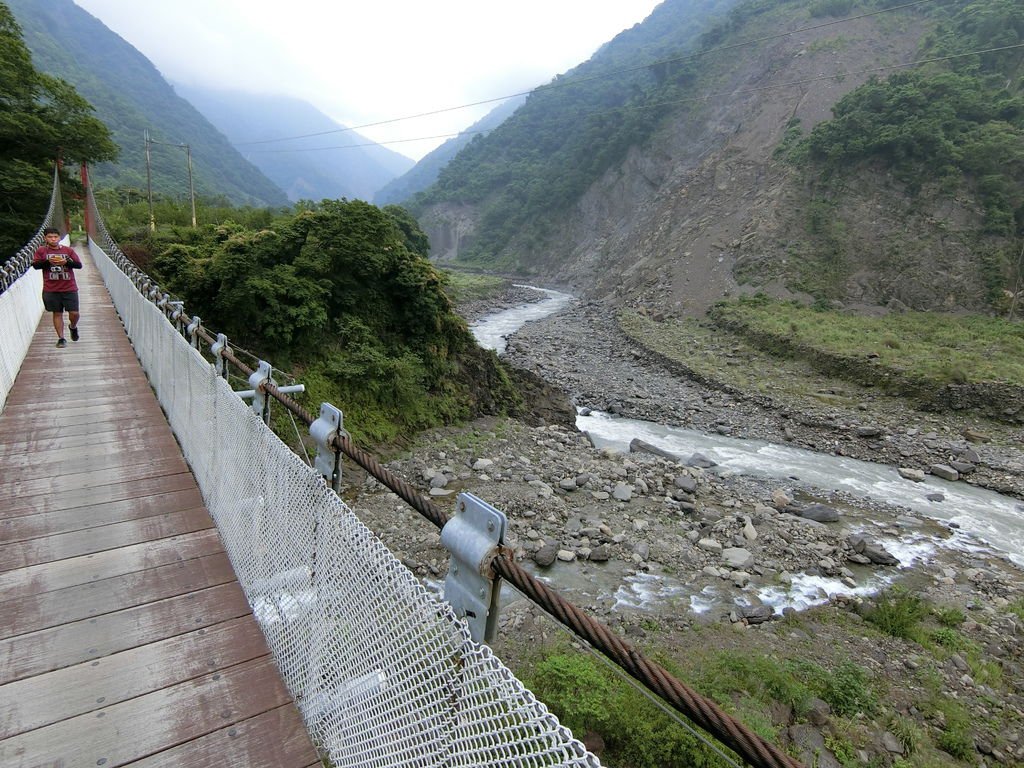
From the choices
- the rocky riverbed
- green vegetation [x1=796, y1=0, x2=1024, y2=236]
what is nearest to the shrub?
the rocky riverbed

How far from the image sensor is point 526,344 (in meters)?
27.0

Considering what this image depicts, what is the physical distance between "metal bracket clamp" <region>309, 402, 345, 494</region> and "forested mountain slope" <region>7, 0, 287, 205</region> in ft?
216

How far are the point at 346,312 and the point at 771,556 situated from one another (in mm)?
11738

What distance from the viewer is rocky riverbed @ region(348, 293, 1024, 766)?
19.7ft

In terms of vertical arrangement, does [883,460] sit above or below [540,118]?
below

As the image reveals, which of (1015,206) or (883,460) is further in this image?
(1015,206)

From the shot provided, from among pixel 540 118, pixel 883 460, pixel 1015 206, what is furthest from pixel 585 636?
pixel 540 118

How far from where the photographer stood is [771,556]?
29.1 ft

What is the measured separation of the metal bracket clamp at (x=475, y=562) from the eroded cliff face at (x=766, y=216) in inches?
1294

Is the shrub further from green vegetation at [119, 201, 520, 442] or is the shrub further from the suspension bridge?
green vegetation at [119, 201, 520, 442]

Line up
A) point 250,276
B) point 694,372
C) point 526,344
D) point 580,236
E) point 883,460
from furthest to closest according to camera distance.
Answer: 1. point 580,236
2. point 526,344
3. point 694,372
4. point 883,460
5. point 250,276

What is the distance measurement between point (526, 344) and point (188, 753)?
25.4 m

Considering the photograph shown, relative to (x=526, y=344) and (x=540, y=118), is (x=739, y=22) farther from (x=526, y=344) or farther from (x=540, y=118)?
(x=526, y=344)

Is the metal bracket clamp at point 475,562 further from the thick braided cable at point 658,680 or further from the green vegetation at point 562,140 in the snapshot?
the green vegetation at point 562,140
